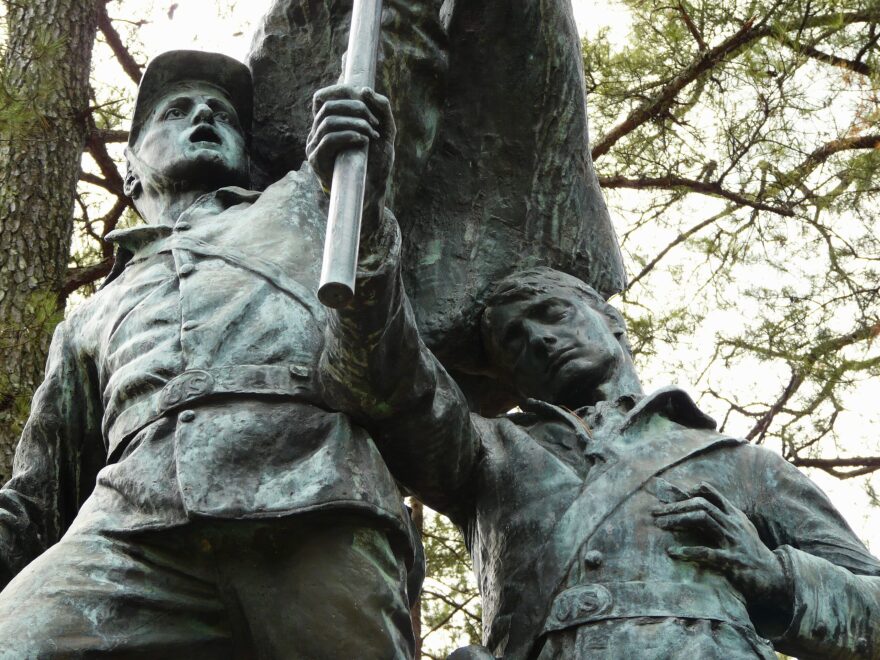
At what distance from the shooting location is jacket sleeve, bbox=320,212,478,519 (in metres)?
2.94

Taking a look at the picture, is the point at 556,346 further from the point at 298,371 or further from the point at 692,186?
the point at 692,186

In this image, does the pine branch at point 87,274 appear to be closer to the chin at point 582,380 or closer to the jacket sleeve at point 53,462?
the jacket sleeve at point 53,462

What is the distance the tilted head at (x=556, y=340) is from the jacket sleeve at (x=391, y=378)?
442 mm

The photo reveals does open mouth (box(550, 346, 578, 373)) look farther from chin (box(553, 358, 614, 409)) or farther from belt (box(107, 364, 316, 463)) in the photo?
belt (box(107, 364, 316, 463))

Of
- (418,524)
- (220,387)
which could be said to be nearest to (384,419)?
(220,387)

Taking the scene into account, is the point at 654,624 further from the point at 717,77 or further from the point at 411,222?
the point at 717,77

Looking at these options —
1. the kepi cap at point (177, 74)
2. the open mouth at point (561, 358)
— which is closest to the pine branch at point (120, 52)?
the kepi cap at point (177, 74)

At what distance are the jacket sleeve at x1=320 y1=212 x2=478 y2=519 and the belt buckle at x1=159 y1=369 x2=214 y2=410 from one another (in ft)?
0.71

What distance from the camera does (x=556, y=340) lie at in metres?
3.71

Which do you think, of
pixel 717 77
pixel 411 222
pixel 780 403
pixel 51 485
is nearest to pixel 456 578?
pixel 780 403

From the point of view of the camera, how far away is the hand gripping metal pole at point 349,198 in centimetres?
255

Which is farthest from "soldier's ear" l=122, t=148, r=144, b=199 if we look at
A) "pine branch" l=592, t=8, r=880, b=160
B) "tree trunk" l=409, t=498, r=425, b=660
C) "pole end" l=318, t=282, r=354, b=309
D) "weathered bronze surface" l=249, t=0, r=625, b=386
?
"pine branch" l=592, t=8, r=880, b=160

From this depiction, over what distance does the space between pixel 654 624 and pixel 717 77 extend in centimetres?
447

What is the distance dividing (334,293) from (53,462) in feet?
3.61
